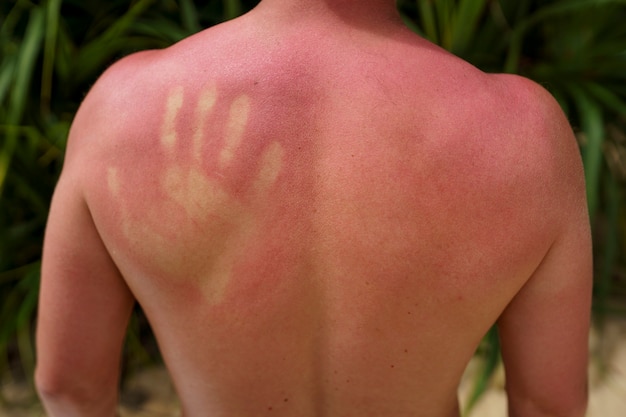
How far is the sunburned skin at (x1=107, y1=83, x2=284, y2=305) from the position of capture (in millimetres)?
641

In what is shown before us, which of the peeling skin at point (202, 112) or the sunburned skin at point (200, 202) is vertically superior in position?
the peeling skin at point (202, 112)

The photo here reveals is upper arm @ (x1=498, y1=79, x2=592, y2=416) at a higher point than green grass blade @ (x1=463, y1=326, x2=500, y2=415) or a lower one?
higher

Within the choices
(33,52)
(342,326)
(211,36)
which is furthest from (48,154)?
(342,326)

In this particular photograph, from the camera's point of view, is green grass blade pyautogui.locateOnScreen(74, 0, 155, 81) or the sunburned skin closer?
the sunburned skin

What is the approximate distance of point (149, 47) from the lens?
1.62 metres

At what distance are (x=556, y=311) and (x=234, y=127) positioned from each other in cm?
45

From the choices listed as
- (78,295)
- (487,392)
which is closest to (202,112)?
(78,295)

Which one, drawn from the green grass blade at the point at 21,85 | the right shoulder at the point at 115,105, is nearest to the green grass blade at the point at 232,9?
the green grass blade at the point at 21,85

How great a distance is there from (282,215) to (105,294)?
11.1 inches

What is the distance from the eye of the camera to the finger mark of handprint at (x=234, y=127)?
641mm

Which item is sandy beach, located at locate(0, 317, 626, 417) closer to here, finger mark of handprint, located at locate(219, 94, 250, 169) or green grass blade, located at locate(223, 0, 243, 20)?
green grass blade, located at locate(223, 0, 243, 20)

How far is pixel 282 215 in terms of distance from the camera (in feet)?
2.10

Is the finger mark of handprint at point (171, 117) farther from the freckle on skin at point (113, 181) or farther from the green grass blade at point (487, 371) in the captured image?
the green grass blade at point (487, 371)

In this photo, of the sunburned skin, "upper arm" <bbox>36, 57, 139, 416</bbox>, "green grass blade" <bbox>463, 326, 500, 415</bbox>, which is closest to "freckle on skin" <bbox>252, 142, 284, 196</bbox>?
the sunburned skin
